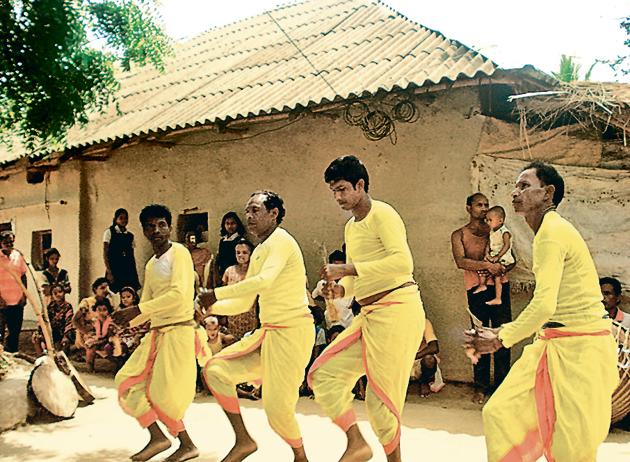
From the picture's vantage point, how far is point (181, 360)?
15.2 feet

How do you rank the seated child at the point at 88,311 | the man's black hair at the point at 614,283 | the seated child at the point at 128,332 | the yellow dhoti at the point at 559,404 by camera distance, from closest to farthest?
the yellow dhoti at the point at 559,404, the man's black hair at the point at 614,283, the seated child at the point at 128,332, the seated child at the point at 88,311

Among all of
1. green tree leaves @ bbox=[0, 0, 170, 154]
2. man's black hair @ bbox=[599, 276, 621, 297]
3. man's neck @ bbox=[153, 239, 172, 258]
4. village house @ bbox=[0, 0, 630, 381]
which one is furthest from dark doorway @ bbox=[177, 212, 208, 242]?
man's black hair @ bbox=[599, 276, 621, 297]

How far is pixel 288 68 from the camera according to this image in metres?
9.70

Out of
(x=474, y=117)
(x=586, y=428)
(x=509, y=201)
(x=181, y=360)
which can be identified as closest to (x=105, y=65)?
(x=181, y=360)

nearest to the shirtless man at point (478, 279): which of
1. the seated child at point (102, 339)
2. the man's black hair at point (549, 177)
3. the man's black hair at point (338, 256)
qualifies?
the man's black hair at point (338, 256)

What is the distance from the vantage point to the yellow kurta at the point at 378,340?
395cm

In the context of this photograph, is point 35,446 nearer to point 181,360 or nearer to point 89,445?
point 89,445

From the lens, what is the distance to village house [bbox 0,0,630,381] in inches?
269

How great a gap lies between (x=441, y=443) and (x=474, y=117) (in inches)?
138

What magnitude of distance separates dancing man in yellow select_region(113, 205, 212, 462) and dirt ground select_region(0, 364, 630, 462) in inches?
12.3

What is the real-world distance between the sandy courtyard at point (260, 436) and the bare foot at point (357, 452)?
528mm

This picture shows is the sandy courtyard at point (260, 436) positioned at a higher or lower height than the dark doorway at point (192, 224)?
lower

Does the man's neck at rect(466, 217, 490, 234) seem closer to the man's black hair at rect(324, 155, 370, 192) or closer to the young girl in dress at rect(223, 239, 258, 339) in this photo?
the young girl in dress at rect(223, 239, 258, 339)

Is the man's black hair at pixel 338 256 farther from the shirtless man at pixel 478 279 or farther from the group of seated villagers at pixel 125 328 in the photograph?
the shirtless man at pixel 478 279
